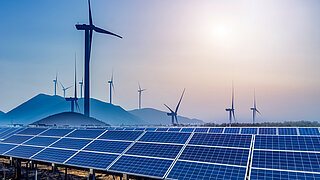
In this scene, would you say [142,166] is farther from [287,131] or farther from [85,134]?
[287,131]

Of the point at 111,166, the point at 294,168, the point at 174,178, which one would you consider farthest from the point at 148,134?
the point at 294,168

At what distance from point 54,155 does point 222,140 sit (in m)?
16.8

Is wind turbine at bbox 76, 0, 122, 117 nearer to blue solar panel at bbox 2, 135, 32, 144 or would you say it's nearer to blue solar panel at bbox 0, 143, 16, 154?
blue solar panel at bbox 2, 135, 32, 144

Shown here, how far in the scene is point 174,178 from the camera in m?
18.0

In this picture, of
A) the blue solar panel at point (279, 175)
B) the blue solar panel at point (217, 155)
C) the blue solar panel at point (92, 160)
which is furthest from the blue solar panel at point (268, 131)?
the blue solar panel at point (92, 160)

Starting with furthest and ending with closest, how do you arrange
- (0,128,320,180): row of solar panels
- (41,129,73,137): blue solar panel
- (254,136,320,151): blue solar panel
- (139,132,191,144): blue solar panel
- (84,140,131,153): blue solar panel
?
1. (41,129,73,137): blue solar panel
2. (84,140,131,153): blue solar panel
3. (139,132,191,144): blue solar panel
4. (254,136,320,151): blue solar panel
5. (0,128,320,180): row of solar panels

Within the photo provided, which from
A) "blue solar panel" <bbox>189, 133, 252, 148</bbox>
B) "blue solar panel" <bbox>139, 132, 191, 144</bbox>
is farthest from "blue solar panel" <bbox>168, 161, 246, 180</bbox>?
"blue solar panel" <bbox>139, 132, 191, 144</bbox>

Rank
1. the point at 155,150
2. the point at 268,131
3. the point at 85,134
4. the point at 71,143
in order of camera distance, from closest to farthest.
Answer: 1. the point at 155,150
2. the point at 71,143
3. the point at 85,134
4. the point at 268,131

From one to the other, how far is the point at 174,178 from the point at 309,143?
37.8 ft

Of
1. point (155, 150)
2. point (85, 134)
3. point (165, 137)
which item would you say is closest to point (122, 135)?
point (165, 137)

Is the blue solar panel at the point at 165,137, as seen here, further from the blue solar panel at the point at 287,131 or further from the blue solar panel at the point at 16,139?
the blue solar panel at the point at 16,139

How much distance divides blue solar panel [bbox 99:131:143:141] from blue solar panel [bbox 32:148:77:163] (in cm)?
441

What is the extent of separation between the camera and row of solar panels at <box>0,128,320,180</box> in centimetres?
1784

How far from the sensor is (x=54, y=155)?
2608cm
